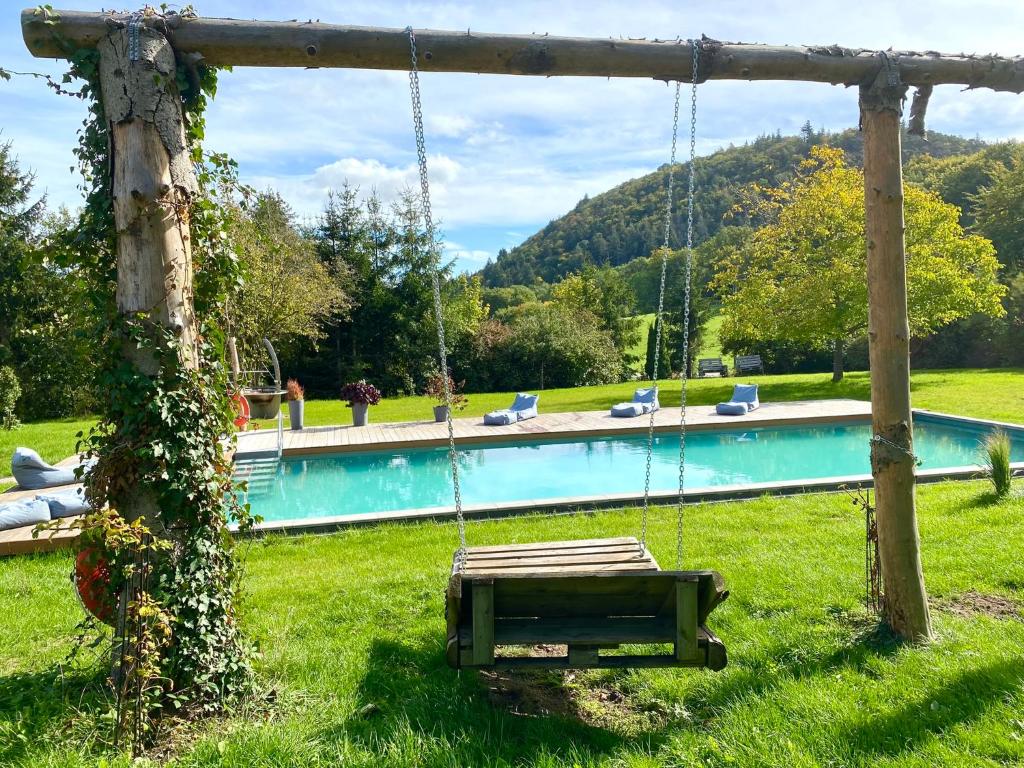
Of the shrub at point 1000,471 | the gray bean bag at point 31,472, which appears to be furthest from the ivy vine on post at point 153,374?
the shrub at point 1000,471

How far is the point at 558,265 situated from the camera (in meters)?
43.0

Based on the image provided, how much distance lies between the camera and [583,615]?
304 cm

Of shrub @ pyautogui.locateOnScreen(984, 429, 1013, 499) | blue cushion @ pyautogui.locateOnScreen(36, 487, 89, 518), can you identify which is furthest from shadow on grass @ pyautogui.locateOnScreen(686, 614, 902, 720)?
blue cushion @ pyautogui.locateOnScreen(36, 487, 89, 518)

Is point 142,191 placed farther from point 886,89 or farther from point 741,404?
point 741,404

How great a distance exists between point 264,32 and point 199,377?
5.39 ft

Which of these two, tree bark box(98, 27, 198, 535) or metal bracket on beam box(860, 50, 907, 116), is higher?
metal bracket on beam box(860, 50, 907, 116)

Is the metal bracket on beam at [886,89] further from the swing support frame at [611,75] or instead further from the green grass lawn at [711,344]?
the green grass lawn at [711,344]

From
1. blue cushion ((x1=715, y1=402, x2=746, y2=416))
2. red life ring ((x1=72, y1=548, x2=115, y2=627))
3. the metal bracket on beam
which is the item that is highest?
the metal bracket on beam

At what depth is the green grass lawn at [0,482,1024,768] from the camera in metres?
A: 2.67

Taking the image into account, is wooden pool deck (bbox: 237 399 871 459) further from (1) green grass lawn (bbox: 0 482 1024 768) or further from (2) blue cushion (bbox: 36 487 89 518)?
(1) green grass lawn (bbox: 0 482 1024 768)

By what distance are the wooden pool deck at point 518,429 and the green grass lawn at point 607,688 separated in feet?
23.4

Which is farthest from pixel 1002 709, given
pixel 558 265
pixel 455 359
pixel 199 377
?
pixel 558 265

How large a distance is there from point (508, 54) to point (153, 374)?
7.53 ft

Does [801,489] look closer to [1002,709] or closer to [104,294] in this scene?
[1002,709]
